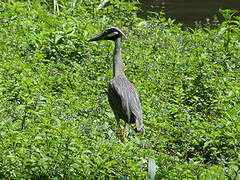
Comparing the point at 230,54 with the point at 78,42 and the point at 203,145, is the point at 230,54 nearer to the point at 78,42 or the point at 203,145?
the point at 78,42

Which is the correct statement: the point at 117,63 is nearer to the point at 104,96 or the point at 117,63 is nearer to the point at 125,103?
the point at 104,96

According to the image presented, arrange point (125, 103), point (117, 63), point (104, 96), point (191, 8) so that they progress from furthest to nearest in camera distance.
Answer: point (191, 8) < point (104, 96) < point (117, 63) < point (125, 103)

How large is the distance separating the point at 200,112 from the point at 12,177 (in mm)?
4096

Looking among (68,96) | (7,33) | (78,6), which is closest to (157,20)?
(78,6)

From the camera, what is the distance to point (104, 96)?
29.6 feet

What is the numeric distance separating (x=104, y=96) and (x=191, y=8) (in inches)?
388

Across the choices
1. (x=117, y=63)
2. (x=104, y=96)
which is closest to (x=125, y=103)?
(x=117, y=63)

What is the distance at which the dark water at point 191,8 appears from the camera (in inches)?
663

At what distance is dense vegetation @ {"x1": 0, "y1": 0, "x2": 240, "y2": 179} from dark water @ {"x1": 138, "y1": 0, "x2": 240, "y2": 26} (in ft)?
12.8

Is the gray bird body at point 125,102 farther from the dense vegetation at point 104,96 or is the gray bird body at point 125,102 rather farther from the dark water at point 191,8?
the dark water at point 191,8

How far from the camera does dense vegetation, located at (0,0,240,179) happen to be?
5.98 metres

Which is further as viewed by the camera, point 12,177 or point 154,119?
point 154,119

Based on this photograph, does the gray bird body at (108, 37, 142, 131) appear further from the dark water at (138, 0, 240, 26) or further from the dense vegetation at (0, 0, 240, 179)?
the dark water at (138, 0, 240, 26)

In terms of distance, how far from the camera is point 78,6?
41.0 feet
